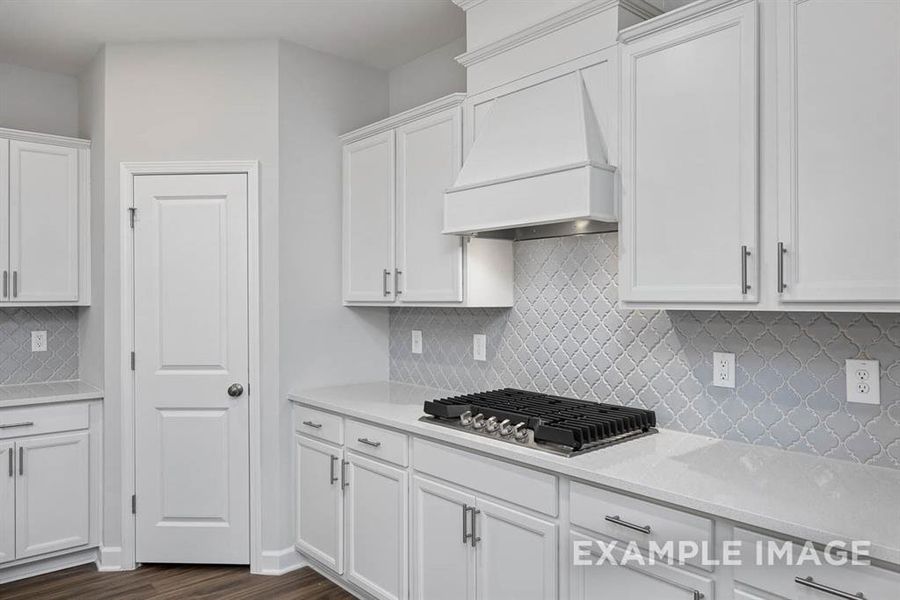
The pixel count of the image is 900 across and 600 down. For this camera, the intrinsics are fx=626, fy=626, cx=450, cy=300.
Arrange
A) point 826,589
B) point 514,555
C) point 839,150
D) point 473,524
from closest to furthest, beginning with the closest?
point 826,589 < point 839,150 < point 514,555 < point 473,524

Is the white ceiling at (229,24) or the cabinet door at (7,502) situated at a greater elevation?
the white ceiling at (229,24)

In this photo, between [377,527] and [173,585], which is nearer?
[377,527]

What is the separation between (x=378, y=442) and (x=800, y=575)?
1.70m

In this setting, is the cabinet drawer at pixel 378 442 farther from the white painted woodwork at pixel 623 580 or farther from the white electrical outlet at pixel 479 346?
the white painted woodwork at pixel 623 580

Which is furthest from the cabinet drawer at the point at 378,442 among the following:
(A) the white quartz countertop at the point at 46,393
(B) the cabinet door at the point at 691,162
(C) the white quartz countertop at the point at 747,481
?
(A) the white quartz countertop at the point at 46,393

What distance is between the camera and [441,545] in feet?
7.94

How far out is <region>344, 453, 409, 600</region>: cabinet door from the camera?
2.61 meters

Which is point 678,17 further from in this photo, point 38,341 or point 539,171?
point 38,341

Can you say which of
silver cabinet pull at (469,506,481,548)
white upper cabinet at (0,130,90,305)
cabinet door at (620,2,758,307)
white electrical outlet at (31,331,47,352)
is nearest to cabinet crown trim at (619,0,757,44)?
cabinet door at (620,2,758,307)

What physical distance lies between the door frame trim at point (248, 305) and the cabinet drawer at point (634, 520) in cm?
196

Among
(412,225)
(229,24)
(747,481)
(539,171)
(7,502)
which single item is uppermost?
(229,24)

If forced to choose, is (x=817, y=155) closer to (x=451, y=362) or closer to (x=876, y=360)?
(x=876, y=360)

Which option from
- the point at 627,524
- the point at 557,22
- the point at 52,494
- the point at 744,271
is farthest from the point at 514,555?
the point at 52,494

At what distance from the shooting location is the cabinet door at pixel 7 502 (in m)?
3.15
